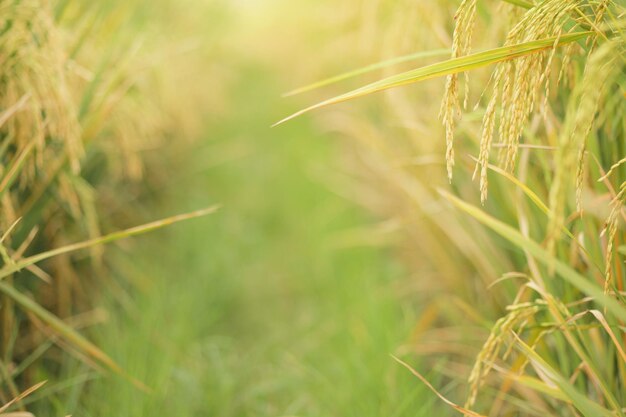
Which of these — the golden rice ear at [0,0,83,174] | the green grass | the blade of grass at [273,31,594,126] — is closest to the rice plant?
the blade of grass at [273,31,594,126]

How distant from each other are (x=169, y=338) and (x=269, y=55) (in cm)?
501

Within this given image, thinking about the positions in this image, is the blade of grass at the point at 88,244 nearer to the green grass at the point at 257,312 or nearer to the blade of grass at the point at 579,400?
the green grass at the point at 257,312

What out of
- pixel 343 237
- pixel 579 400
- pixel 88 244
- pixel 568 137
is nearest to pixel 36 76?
pixel 88 244

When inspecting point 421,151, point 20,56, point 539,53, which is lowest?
point 421,151

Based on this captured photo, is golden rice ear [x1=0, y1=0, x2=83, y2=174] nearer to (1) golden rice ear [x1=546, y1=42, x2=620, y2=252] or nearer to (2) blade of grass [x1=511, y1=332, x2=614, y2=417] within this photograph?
Answer: (1) golden rice ear [x1=546, y1=42, x2=620, y2=252]

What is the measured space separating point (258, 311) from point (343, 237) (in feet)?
1.84

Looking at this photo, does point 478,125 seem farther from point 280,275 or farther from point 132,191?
point 132,191

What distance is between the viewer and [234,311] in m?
2.35

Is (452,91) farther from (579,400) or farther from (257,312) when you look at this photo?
(257,312)

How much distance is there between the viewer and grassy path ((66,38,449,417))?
1.62 metres

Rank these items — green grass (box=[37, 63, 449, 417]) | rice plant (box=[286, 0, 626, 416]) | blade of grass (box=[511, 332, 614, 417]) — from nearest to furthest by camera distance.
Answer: rice plant (box=[286, 0, 626, 416])
blade of grass (box=[511, 332, 614, 417])
green grass (box=[37, 63, 449, 417])

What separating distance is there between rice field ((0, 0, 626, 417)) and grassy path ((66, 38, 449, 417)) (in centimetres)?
1

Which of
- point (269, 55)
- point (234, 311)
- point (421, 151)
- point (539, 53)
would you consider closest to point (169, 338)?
point (234, 311)

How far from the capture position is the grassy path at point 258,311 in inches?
64.0
